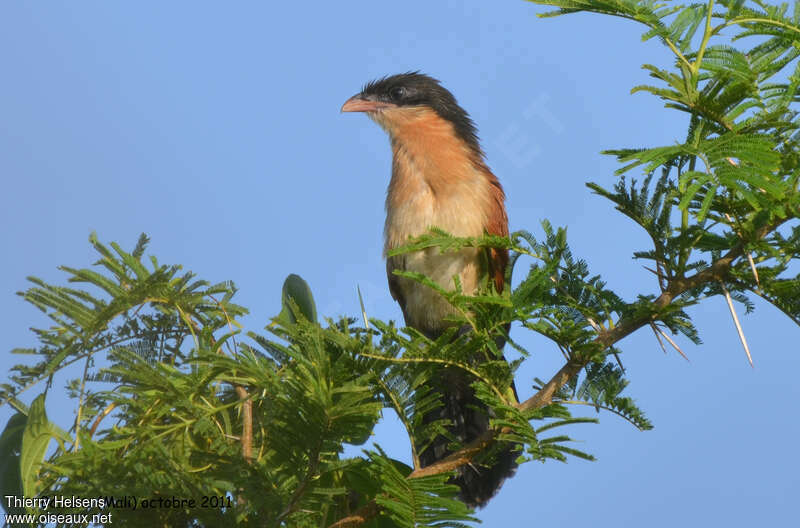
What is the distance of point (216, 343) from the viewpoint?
2.71 metres

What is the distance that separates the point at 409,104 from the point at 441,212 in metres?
1.14

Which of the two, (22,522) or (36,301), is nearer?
(22,522)

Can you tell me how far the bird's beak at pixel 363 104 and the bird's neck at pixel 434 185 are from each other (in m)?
0.44

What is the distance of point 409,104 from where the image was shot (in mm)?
5176

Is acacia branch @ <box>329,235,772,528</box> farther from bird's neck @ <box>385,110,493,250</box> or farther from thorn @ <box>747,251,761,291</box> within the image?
bird's neck @ <box>385,110,493,250</box>

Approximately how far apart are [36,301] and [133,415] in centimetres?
55

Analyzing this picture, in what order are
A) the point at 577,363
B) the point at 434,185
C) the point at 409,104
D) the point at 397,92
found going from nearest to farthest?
the point at 577,363 < the point at 434,185 < the point at 409,104 < the point at 397,92

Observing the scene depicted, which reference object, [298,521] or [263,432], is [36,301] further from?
[298,521]

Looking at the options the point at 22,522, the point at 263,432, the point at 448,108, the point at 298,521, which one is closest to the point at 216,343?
the point at 263,432

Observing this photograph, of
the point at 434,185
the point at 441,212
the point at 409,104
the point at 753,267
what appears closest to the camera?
the point at 753,267

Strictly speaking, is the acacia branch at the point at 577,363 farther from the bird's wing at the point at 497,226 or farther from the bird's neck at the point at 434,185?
the bird's neck at the point at 434,185

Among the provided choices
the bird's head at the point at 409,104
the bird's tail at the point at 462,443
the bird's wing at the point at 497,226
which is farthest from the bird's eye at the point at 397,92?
the bird's tail at the point at 462,443

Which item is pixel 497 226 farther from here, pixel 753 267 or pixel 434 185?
pixel 753 267

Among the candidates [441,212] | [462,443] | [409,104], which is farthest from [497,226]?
[462,443]
